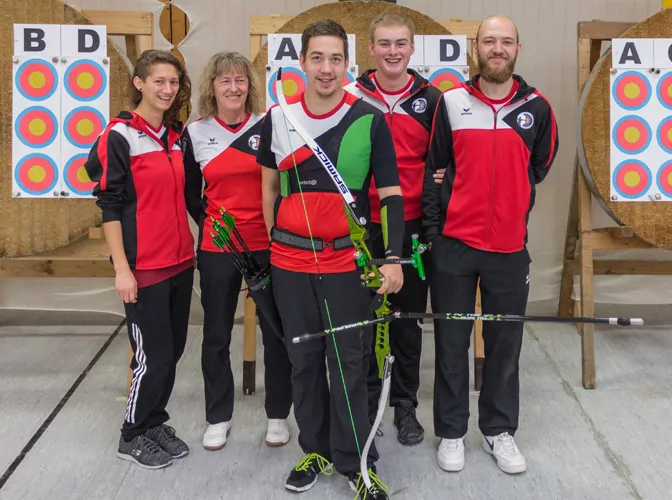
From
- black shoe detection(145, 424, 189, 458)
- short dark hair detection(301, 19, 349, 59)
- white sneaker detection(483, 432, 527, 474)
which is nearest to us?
short dark hair detection(301, 19, 349, 59)

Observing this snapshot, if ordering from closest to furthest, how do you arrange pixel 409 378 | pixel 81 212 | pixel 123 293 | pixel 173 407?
pixel 123 293 → pixel 409 378 → pixel 173 407 → pixel 81 212

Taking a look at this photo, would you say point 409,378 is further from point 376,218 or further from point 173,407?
point 173,407

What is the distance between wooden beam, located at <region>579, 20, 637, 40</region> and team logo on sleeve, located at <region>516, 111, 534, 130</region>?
0.96m

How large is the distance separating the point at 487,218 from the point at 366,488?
833 mm

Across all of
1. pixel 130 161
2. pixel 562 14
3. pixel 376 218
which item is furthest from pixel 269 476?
pixel 562 14

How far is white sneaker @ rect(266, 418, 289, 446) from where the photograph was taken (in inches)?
93.9

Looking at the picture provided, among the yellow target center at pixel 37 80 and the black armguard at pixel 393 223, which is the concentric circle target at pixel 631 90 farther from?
the yellow target center at pixel 37 80

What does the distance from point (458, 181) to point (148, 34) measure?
138 cm

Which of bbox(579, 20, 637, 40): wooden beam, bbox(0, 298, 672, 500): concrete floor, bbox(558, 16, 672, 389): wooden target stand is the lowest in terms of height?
bbox(0, 298, 672, 500): concrete floor

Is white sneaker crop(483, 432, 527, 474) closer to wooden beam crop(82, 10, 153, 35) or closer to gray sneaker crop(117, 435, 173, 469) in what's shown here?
gray sneaker crop(117, 435, 173, 469)

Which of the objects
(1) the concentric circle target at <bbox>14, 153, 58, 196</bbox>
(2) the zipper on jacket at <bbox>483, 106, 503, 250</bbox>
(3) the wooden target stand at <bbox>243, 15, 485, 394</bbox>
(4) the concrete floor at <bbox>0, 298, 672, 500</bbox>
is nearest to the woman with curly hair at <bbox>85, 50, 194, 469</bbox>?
(4) the concrete floor at <bbox>0, 298, 672, 500</bbox>

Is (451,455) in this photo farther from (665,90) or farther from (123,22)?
(123,22)

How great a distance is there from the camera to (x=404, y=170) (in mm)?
2291

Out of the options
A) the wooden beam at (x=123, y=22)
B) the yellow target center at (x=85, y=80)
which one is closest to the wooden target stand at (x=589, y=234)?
the wooden beam at (x=123, y=22)
